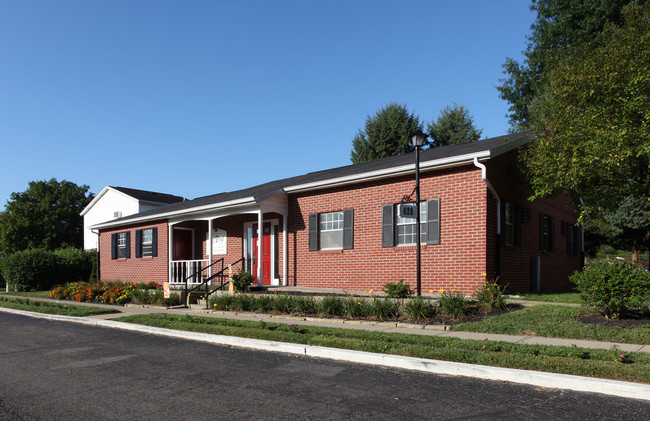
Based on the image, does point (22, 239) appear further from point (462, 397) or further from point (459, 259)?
point (462, 397)

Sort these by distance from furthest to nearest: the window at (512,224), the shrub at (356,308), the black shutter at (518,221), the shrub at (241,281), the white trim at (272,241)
A: the white trim at (272,241) < the shrub at (241,281) < the black shutter at (518,221) < the window at (512,224) < the shrub at (356,308)

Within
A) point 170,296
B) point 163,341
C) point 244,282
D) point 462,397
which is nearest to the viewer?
point 462,397

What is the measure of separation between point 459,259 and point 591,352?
19.7ft

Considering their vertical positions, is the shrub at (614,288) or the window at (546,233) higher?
the window at (546,233)

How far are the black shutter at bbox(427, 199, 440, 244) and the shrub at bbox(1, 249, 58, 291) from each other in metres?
22.9

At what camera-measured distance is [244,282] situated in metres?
14.2

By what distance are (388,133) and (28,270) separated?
2582 centimetres

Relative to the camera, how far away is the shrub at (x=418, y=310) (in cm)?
957

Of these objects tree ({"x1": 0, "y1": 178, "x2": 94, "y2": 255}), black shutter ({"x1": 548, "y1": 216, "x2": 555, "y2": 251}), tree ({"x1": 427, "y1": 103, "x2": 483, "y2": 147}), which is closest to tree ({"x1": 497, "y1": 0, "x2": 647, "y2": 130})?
tree ({"x1": 427, "y1": 103, "x2": 483, "y2": 147})

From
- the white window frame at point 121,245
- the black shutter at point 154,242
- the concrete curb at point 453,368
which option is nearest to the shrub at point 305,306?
the concrete curb at point 453,368

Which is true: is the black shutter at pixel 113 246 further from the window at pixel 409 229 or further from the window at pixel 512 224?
the window at pixel 512 224

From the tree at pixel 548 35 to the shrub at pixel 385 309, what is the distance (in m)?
24.0

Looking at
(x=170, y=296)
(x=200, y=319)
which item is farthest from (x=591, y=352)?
(x=170, y=296)

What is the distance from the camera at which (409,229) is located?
1334 cm
